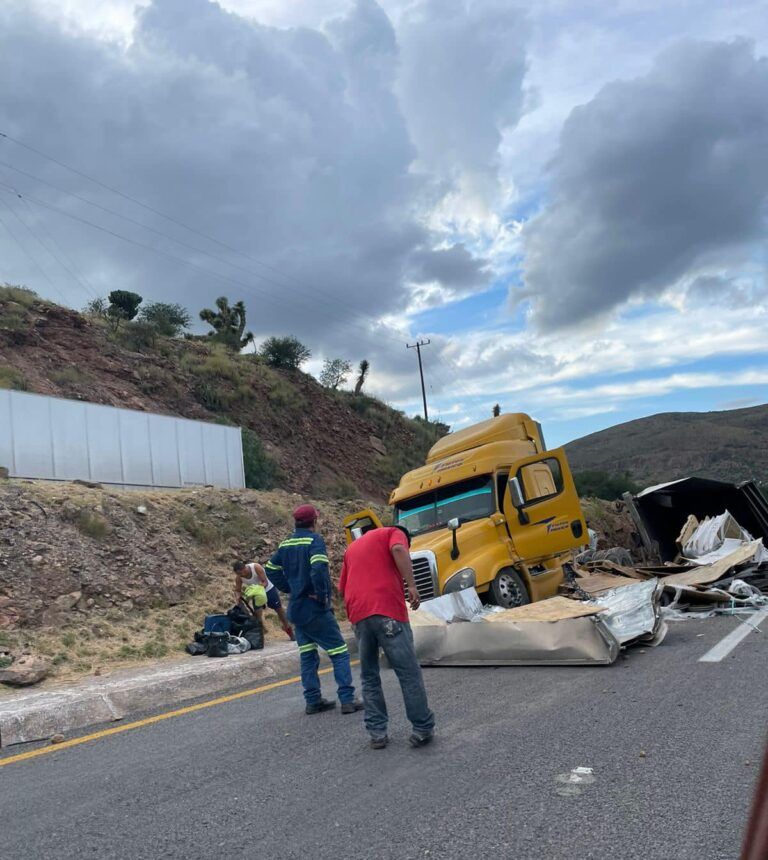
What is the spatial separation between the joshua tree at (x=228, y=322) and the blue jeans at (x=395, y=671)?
43.3 meters

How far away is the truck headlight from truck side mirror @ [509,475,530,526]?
1648 millimetres

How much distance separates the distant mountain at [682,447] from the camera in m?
68.4

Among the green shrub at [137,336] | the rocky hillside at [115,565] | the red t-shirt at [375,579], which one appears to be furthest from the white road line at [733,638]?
the green shrub at [137,336]

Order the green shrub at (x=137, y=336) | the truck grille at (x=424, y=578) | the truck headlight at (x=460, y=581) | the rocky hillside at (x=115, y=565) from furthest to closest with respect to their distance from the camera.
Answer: the green shrub at (x=137, y=336)
the rocky hillside at (x=115, y=565)
the truck grille at (x=424, y=578)
the truck headlight at (x=460, y=581)

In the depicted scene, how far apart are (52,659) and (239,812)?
274 inches

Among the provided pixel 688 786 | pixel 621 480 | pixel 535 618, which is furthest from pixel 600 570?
pixel 621 480

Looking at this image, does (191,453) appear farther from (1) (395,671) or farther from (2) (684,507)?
(1) (395,671)

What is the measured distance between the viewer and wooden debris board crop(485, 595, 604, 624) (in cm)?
834

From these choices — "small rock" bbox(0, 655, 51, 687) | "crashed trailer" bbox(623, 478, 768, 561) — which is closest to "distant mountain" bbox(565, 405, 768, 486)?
"crashed trailer" bbox(623, 478, 768, 561)

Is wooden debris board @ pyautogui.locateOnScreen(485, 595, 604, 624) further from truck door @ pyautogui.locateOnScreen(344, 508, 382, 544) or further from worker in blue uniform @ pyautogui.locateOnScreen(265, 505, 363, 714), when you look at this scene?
truck door @ pyautogui.locateOnScreen(344, 508, 382, 544)

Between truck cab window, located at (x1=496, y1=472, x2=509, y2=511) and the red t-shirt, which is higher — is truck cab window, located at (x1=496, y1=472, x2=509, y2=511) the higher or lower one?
the higher one

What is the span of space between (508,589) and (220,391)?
93.4ft

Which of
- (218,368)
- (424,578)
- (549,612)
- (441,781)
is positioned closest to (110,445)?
(424,578)

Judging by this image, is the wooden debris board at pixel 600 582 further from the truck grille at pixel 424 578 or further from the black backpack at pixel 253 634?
the black backpack at pixel 253 634
